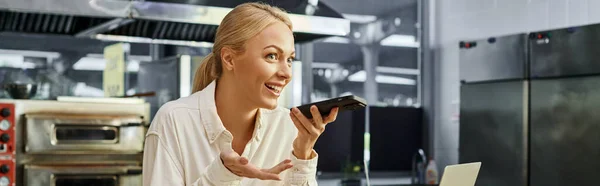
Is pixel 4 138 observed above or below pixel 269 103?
below

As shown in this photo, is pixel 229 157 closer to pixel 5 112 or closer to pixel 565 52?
pixel 5 112

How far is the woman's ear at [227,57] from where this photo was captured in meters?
1.92

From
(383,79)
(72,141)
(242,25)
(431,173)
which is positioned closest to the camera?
(242,25)

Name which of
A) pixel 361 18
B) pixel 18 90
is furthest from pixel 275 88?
pixel 361 18

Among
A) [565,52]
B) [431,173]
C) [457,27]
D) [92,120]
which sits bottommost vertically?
[431,173]

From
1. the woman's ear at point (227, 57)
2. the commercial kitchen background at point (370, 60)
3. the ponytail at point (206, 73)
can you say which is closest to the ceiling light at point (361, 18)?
the commercial kitchen background at point (370, 60)

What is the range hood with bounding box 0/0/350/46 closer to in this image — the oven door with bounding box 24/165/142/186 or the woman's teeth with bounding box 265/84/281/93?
the oven door with bounding box 24/165/142/186

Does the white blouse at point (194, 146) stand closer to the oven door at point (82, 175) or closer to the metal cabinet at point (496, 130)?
the oven door at point (82, 175)

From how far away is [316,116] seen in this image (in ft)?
5.71

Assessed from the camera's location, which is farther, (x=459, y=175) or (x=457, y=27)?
(x=457, y=27)

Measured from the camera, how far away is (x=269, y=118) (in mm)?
2033

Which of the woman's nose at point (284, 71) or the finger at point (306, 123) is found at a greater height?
the woman's nose at point (284, 71)

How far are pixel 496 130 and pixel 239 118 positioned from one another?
12.0ft

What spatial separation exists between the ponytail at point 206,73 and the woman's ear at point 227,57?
0.26 ft
